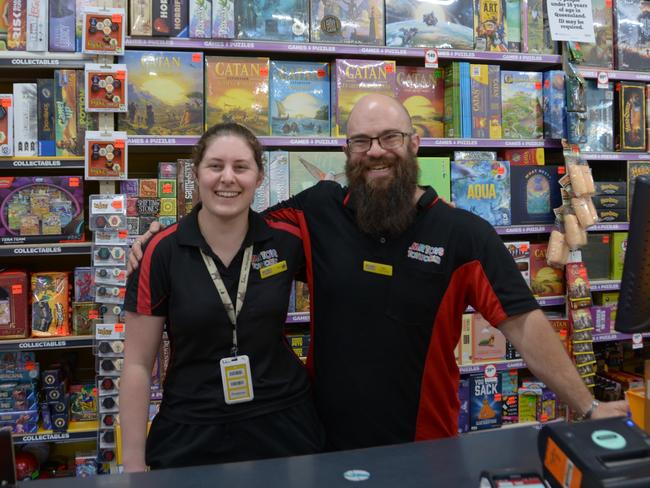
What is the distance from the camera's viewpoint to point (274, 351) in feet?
5.43

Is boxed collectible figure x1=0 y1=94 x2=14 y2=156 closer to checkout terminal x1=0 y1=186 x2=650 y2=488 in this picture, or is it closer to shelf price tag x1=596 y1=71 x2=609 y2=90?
checkout terminal x1=0 y1=186 x2=650 y2=488

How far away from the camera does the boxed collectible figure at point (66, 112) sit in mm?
2801

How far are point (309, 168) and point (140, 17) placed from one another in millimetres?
1163

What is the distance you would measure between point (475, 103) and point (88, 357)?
2791 mm

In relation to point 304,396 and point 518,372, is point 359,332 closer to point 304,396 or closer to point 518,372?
point 304,396

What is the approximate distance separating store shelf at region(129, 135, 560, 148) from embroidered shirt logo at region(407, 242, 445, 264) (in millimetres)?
1448

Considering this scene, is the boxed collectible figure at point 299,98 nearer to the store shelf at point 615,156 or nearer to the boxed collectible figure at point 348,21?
the boxed collectible figure at point 348,21

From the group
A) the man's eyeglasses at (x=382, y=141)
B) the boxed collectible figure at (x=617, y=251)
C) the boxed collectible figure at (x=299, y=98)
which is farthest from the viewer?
the boxed collectible figure at (x=617, y=251)

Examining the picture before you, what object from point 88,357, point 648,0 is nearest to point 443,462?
point 88,357

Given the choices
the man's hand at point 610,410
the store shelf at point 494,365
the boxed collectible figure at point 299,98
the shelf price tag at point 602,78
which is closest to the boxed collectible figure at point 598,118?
the shelf price tag at point 602,78

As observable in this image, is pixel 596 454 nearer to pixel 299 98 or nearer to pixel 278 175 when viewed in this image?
pixel 278 175

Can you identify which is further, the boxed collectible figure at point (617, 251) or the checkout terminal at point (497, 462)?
the boxed collectible figure at point (617, 251)

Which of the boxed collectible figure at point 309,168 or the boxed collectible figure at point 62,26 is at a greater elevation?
the boxed collectible figure at point 62,26

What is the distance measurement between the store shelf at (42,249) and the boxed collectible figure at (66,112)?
0.47 meters
